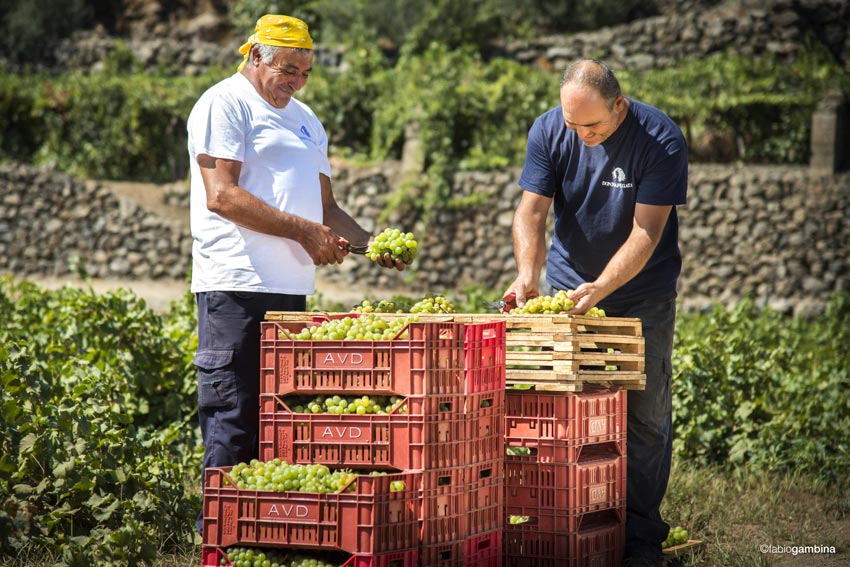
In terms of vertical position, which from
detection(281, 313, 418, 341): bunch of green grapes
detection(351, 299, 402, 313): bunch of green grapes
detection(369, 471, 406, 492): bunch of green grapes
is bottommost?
detection(369, 471, 406, 492): bunch of green grapes

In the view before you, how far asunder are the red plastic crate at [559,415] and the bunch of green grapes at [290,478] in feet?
2.69

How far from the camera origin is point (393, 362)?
376cm

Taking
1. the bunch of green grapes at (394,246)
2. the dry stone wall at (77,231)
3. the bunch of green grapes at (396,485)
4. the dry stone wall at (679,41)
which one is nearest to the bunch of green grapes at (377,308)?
the bunch of green grapes at (394,246)

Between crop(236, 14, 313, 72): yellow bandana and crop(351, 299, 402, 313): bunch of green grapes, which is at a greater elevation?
crop(236, 14, 313, 72): yellow bandana

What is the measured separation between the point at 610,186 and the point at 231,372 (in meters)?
1.95

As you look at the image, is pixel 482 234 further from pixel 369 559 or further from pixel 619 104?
pixel 369 559

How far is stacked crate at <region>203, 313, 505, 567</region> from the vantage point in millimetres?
3656

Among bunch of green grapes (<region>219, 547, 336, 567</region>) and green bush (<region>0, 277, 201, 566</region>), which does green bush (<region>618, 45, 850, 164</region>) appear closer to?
green bush (<region>0, 277, 201, 566</region>)

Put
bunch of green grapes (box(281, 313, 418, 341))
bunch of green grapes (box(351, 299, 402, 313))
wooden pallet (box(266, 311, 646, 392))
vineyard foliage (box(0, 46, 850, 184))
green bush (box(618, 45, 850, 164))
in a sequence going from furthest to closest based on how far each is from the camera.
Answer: vineyard foliage (box(0, 46, 850, 184)) < green bush (box(618, 45, 850, 164)) < bunch of green grapes (box(351, 299, 402, 313)) < wooden pallet (box(266, 311, 646, 392)) < bunch of green grapes (box(281, 313, 418, 341))

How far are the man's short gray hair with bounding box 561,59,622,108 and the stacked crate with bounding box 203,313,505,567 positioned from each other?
1200mm

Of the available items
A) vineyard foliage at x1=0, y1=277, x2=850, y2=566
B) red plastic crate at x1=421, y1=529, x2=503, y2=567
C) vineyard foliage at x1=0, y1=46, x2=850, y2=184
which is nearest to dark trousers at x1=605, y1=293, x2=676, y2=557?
red plastic crate at x1=421, y1=529, x2=503, y2=567

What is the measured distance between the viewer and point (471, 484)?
3941mm

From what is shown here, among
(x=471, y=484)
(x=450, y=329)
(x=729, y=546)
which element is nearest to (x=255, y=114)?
(x=450, y=329)

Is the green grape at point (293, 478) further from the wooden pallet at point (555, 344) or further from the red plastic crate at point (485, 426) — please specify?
the wooden pallet at point (555, 344)
